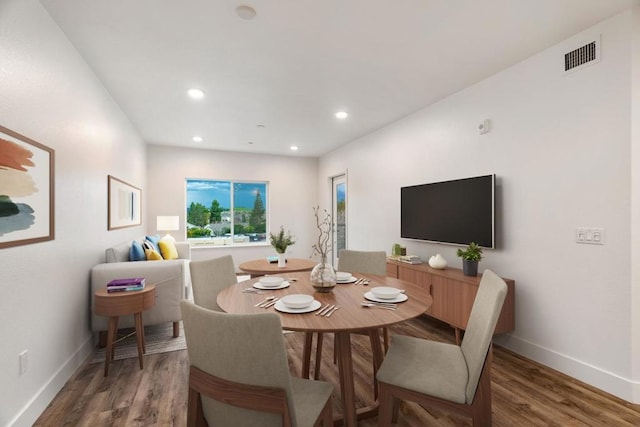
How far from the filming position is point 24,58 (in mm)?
1802

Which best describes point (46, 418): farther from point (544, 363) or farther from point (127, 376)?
point (544, 363)

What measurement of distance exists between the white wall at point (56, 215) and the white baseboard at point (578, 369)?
11.7ft

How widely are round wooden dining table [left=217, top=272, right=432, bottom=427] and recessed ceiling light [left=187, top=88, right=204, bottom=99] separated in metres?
2.30

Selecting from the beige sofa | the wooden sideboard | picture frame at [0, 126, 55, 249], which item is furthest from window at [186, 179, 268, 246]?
picture frame at [0, 126, 55, 249]

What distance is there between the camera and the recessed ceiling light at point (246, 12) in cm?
201

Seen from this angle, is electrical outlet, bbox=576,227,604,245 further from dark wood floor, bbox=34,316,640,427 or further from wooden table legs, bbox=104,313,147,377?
wooden table legs, bbox=104,313,147,377

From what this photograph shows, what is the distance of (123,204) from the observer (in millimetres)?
4043

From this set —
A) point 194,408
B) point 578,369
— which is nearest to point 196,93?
point 194,408

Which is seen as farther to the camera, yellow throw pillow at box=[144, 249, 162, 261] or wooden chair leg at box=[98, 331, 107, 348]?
yellow throw pillow at box=[144, 249, 162, 261]

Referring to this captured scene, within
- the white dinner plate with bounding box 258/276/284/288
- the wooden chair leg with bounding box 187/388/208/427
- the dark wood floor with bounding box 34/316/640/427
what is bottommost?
the dark wood floor with bounding box 34/316/640/427

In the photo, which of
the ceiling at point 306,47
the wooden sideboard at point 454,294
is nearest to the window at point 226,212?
the ceiling at point 306,47

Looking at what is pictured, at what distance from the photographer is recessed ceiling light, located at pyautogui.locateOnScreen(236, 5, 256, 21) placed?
2.01 metres

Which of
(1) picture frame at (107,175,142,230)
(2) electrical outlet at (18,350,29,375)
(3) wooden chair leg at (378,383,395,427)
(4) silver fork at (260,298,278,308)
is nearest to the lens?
(3) wooden chair leg at (378,383,395,427)

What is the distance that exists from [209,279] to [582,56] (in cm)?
323
